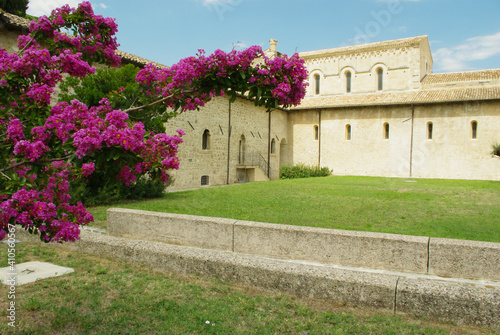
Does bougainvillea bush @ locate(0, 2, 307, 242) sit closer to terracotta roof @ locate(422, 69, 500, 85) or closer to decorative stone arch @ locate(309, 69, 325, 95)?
terracotta roof @ locate(422, 69, 500, 85)

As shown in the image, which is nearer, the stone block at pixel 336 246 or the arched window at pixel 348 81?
the stone block at pixel 336 246

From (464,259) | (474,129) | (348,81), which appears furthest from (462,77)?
(464,259)

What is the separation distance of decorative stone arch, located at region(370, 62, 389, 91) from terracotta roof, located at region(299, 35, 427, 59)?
4.88 ft

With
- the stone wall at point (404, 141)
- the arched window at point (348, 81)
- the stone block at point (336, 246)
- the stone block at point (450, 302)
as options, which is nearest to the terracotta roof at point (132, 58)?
the stone block at point (336, 246)

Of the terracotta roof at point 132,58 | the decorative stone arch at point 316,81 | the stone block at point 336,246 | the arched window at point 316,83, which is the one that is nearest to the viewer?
the stone block at point 336,246

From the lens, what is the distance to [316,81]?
108 ft

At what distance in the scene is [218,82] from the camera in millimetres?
3486

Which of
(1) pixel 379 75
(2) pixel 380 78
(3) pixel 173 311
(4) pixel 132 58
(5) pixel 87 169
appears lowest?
(3) pixel 173 311

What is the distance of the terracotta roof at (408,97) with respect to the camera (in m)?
24.9

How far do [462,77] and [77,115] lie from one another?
31226 millimetres

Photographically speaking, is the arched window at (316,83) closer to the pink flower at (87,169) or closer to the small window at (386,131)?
the small window at (386,131)

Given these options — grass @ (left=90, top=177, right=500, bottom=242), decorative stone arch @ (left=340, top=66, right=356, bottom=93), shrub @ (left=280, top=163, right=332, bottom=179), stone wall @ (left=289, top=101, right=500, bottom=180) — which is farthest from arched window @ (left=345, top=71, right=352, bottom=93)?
grass @ (left=90, top=177, right=500, bottom=242)

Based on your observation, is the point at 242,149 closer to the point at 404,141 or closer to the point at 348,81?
the point at 404,141

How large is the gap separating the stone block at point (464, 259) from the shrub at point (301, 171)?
23.3 m
